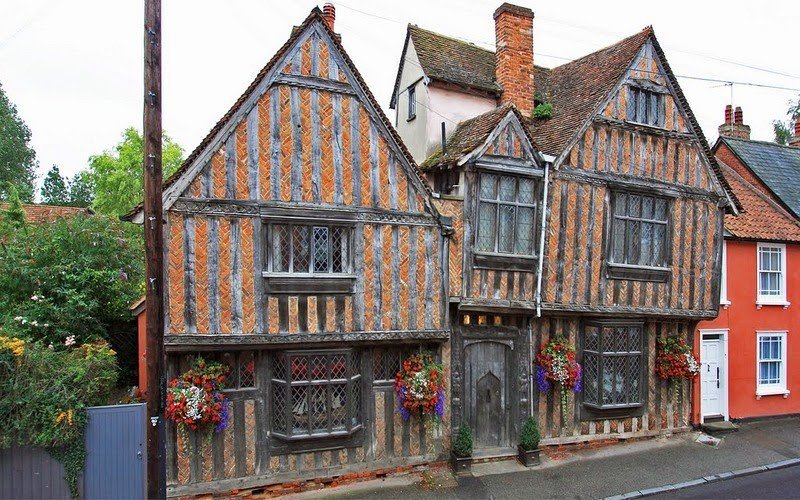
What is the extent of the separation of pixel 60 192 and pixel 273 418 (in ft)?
182

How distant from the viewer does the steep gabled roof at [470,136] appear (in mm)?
10925

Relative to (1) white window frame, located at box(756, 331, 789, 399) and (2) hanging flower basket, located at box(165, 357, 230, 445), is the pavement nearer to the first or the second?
(1) white window frame, located at box(756, 331, 789, 399)

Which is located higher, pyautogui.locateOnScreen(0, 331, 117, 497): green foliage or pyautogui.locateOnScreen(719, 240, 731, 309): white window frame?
pyautogui.locateOnScreen(719, 240, 731, 309): white window frame

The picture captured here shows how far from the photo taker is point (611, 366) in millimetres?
12328

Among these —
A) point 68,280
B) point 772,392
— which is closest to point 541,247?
point 772,392

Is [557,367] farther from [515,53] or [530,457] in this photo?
[515,53]

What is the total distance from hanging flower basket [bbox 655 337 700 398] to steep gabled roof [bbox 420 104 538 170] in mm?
5816

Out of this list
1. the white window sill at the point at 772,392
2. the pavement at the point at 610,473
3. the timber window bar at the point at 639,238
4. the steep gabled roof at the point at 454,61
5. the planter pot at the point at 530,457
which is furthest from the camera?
the white window sill at the point at 772,392

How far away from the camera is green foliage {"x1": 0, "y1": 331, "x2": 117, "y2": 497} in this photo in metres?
8.30

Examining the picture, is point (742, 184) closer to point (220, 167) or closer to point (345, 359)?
point (345, 359)

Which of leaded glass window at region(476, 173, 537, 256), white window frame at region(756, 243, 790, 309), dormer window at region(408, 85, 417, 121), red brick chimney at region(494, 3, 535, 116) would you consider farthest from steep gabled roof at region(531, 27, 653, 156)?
white window frame at region(756, 243, 790, 309)

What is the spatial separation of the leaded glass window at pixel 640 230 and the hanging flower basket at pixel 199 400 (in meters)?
8.57

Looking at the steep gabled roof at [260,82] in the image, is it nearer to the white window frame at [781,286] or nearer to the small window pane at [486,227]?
the small window pane at [486,227]

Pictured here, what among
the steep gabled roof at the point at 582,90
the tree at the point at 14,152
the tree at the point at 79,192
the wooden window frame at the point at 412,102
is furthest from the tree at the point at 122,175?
the steep gabled roof at the point at 582,90
